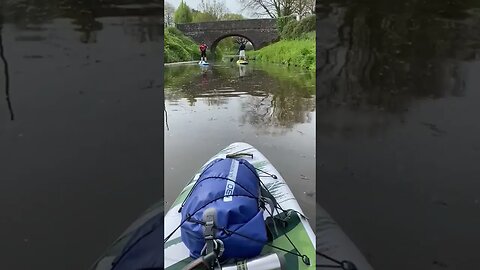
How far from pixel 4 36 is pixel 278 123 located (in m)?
3.86

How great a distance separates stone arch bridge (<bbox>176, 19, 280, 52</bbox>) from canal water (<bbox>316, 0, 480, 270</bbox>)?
16549 millimetres

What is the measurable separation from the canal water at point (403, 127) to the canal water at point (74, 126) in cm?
32

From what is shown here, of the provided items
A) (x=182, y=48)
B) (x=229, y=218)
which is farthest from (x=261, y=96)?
(x=182, y=48)

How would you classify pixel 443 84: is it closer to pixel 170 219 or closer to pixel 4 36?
pixel 4 36

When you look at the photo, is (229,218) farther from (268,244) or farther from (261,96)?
(261,96)

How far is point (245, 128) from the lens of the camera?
14.0ft

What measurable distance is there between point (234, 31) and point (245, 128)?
15553 millimetres

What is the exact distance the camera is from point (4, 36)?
643 millimetres

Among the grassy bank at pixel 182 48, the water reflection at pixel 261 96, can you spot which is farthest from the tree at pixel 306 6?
the grassy bank at pixel 182 48

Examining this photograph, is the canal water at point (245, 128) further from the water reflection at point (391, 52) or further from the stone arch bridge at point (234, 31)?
the stone arch bridge at point (234, 31)

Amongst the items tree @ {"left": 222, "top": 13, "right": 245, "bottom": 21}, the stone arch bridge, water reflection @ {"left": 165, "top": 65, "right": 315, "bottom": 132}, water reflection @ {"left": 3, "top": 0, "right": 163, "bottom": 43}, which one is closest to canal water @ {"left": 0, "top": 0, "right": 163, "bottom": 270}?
water reflection @ {"left": 3, "top": 0, "right": 163, "bottom": 43}

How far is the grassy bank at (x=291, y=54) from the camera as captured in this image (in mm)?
9492

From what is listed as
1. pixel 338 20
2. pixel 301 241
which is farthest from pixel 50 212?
pixel 301 241

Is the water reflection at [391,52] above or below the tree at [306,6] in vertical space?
below
